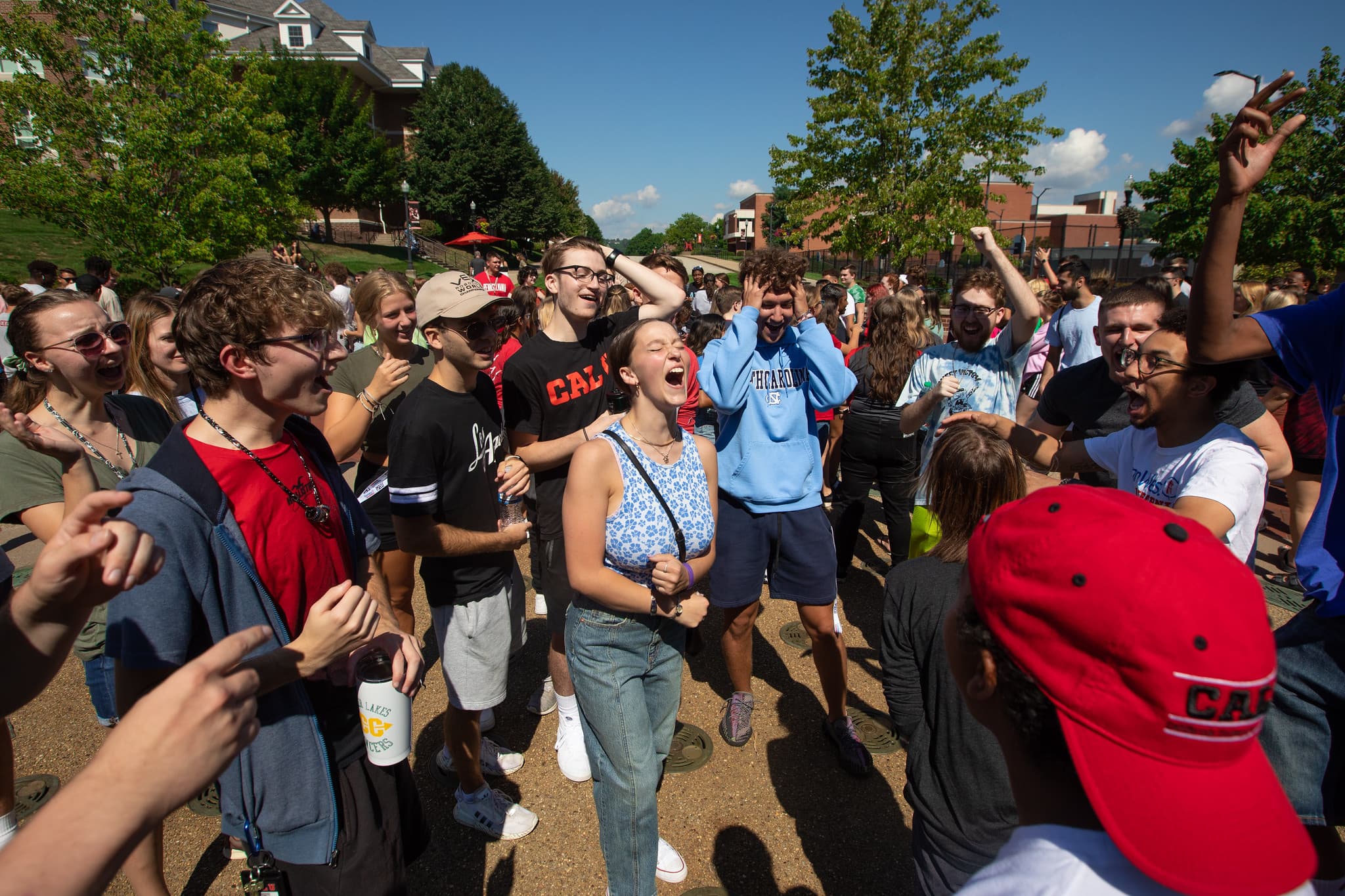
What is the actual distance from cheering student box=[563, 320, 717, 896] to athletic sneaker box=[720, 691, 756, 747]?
120 cm

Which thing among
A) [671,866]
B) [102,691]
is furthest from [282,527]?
[671,866]

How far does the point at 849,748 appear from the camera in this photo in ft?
11.0

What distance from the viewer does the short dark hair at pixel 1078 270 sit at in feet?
18.6

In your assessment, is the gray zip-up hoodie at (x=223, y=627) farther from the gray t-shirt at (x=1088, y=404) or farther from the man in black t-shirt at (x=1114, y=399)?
the gray t-shirt at (x=1088, y=404)

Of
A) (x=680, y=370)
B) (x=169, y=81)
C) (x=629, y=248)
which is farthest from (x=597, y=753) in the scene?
(x=629, y=248)

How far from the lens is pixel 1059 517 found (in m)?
0.94

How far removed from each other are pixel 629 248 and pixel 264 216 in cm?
10383

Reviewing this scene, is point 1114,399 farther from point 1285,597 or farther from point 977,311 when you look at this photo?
point 1285,597

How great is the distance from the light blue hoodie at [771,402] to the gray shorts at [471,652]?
1.39m

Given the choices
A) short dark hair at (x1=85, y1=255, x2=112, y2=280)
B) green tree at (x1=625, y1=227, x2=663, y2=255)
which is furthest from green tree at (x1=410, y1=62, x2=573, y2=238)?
green tree at (x1=625, y1=227, x2=663, y2=255)

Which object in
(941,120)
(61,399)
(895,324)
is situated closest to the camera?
(61,399)

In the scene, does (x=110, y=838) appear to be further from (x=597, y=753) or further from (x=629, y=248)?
(x=629, y=248)

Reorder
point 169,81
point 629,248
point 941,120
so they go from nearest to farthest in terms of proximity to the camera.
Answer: point 169,81 → point 941,120 → point 629,248

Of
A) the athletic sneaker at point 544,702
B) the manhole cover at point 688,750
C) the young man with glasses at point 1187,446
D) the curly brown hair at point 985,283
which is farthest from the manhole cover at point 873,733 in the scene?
the curly brown hair at point 985,283
